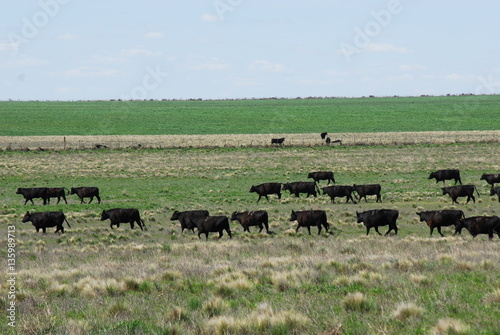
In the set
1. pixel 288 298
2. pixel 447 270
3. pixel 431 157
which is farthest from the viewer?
pixel 431 157

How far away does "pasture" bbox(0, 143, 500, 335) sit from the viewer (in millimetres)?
7910

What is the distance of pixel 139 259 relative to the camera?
15602mm

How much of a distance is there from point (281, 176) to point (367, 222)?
67.8 feet

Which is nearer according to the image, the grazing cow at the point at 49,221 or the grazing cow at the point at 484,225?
the grazing cow at the point at 484,225

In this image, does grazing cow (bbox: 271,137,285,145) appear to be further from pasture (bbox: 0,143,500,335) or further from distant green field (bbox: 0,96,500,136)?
pasture (bbox: 0,143,500,335)

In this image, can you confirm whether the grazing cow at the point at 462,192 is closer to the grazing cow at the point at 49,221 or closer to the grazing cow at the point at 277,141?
the grazing cow at the point at 49,221

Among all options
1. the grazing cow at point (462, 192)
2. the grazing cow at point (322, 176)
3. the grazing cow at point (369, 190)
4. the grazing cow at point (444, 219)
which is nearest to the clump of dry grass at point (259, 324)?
the grazing cow at point (444, 219)

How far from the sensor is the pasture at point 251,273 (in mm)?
7910

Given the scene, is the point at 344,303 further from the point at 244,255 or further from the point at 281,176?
the point at 281,176

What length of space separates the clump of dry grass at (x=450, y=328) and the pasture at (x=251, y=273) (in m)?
0.02

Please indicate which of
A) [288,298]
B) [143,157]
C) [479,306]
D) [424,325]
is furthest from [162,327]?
[143,157]

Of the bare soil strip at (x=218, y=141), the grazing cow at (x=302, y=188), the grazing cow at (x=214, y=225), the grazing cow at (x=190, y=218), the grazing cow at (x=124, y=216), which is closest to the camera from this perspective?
the grazing cow at (x=214, y=225)

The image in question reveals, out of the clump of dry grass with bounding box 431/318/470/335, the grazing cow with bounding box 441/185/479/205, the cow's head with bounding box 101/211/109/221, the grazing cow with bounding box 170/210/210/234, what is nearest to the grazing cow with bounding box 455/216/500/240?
the grazing cow with bounding box 170/210/210/234

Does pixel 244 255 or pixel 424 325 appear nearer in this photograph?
pixel 424 325
